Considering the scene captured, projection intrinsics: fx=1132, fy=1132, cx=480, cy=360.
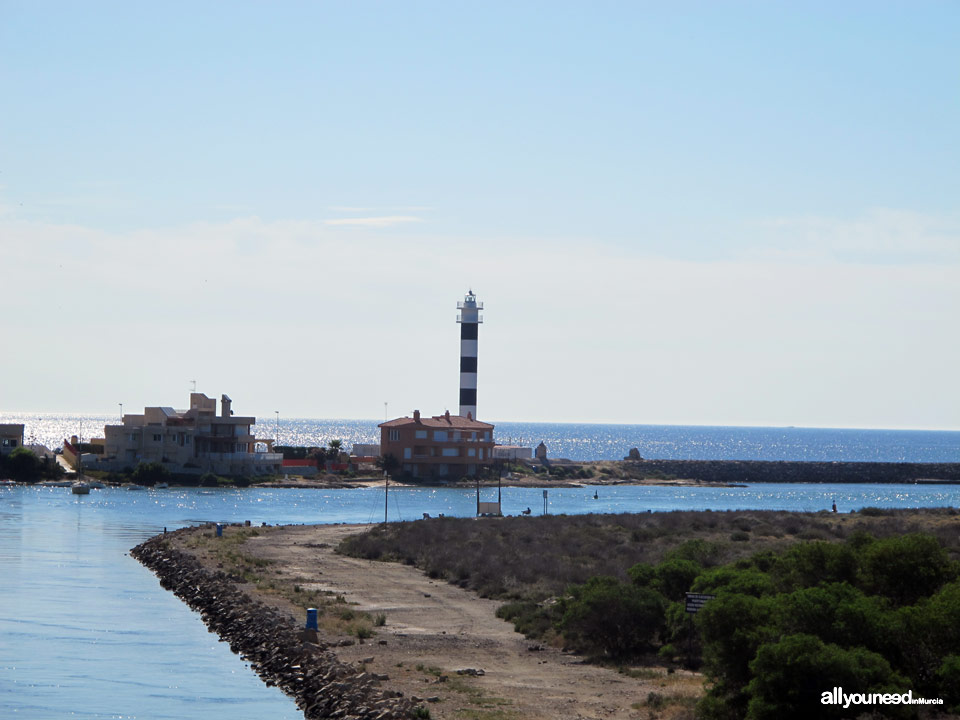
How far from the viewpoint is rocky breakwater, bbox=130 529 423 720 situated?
1825 centimetres

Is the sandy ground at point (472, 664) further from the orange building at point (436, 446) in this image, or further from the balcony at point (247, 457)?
the orange building at point (436, 446)

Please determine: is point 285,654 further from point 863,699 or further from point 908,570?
point 863,699

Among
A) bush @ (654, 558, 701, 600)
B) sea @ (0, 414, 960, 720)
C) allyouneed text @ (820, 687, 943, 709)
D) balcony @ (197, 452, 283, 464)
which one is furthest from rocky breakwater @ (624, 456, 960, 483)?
allyouneed text @ (820, 687, 943, 709)

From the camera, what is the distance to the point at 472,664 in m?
21.1

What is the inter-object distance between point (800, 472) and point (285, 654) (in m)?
119

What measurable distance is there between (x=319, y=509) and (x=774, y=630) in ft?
203

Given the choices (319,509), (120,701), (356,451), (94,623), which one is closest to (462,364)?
(356,451)

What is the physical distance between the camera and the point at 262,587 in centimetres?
3247

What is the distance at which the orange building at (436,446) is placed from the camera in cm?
10494

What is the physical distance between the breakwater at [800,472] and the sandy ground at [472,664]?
101100 millimetres

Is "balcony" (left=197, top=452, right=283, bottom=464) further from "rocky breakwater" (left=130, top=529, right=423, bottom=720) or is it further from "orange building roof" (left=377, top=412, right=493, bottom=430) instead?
"rocky breakwater" (left=130, top=529, right=423, bottom=720)

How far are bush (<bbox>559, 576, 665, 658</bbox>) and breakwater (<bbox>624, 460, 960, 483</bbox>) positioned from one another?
108011mm

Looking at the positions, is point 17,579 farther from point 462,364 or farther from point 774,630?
point 462,364

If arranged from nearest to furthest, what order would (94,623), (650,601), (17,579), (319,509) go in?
(650,601) → (94,623) → (17,579) → (319,509)
